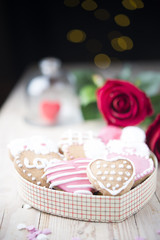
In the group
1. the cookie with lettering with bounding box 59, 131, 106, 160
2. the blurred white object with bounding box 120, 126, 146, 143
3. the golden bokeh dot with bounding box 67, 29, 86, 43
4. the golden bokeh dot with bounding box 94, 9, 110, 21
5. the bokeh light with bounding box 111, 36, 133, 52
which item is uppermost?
the cookie with lettering with bounding box 59, 131, 106, 160

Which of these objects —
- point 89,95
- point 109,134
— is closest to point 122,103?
point 109,134

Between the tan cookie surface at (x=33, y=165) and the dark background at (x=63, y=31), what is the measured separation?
1.45 metres

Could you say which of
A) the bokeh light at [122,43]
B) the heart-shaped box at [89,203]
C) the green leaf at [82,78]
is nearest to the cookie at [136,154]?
the heart-shaped box at [89,203]

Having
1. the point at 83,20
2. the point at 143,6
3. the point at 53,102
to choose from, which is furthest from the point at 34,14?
the point at 53,102

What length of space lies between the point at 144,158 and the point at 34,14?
174 cm

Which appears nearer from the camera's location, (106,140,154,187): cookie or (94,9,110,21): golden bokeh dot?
(106,140,154,187): cookie

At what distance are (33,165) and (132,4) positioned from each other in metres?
1.67

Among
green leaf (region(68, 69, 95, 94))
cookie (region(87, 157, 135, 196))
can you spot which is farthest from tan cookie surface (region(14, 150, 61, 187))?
green leaf (region(68, 69, 95, 94))

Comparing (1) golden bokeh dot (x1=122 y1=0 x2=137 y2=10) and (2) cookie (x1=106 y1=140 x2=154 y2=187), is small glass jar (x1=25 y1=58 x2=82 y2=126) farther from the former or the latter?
(1) golden bokeh dot (x1=122 y1=0 x2=137 y2=10)

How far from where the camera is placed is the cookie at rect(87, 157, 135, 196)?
66 centimetres

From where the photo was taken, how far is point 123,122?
3.43ft

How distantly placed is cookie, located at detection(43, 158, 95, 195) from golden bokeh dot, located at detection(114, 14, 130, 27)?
168cm

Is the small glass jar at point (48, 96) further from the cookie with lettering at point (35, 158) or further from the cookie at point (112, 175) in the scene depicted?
the cookie at point (112, 175)

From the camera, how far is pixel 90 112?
1.22 metres
